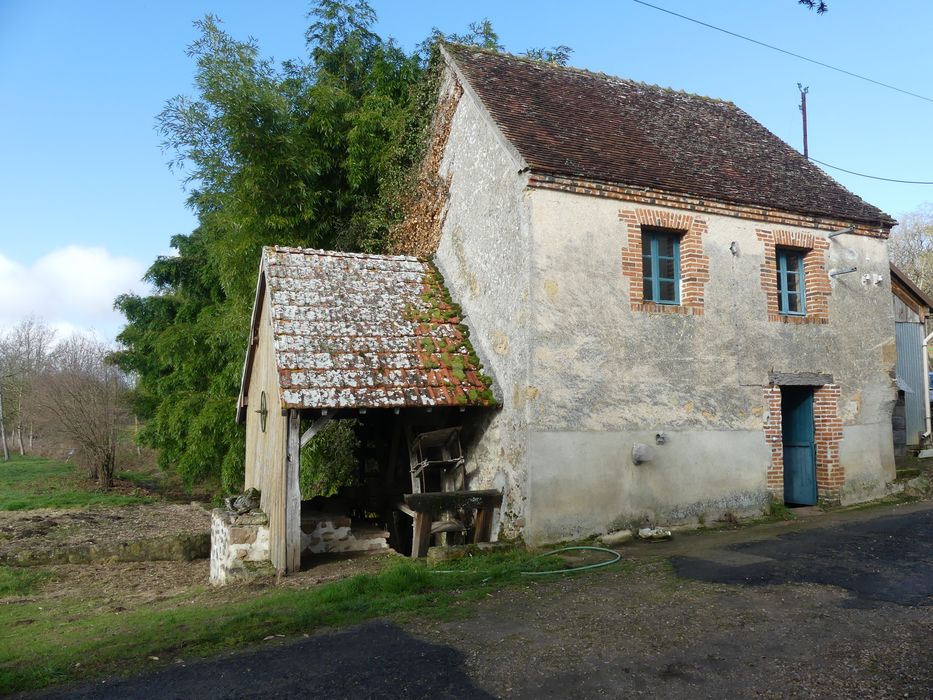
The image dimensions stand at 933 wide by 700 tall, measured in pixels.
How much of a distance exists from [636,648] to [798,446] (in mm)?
7528

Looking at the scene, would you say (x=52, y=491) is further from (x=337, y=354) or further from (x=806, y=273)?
(x=806, y=273)

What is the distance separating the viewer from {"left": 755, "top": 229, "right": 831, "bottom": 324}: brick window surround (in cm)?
1070

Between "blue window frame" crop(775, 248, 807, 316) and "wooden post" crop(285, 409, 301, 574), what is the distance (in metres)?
7.79

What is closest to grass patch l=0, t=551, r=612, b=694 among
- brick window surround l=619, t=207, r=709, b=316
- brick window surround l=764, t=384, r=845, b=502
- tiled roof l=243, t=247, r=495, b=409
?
tiled roof l=243, t=247, r=495, b=409

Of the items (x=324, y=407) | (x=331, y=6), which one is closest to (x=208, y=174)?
(x=331, y=6)

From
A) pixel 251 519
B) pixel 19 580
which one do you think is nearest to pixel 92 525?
pixel 19 580

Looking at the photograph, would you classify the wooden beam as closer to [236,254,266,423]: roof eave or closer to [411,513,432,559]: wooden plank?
[411,513,432,559]: wooden plank

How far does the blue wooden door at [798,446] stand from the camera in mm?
11188

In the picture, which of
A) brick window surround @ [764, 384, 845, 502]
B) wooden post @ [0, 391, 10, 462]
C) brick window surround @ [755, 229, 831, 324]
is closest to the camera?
brick window surround @ [755, 229, 831, 324]

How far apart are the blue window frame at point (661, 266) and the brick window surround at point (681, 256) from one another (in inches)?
3.6

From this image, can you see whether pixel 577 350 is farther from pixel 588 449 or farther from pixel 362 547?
pixel 362 547

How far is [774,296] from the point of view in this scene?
1077 centimetres

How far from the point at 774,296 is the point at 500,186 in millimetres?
4641

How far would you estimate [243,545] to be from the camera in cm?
910
